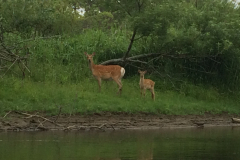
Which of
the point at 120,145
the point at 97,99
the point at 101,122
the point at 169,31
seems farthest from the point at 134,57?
the point at 120,145

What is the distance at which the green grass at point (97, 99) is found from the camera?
52.1ft

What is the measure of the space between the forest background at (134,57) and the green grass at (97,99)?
35 millimetres

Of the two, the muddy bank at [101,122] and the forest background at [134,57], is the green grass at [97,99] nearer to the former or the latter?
the forest background at [134,57]

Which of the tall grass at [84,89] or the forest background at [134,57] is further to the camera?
the forest background at [134,57]

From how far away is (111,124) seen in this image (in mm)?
15383

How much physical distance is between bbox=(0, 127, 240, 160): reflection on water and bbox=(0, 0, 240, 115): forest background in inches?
107

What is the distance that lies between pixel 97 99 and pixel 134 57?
4.81 meters

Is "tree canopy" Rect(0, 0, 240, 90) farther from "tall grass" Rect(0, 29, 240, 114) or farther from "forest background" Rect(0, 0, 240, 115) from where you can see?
"tall grass" Rect(0, 29, 240, 114)

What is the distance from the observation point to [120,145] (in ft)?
38.5

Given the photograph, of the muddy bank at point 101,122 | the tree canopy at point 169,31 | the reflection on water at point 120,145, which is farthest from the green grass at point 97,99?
the reflection on water at point 120,145

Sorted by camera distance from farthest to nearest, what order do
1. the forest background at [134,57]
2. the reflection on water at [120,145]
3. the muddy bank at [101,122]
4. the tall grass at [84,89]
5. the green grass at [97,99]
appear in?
the forest background at [134,57], the tall grass at [84,89], the green grass at [97,99], the muddy bank at [101,122], the reflection on water at [120,145]

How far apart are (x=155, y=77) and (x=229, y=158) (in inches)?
476

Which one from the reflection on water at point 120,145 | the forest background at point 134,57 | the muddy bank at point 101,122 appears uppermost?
the forest background at point 134,57

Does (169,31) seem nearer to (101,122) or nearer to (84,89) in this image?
(84,89)
